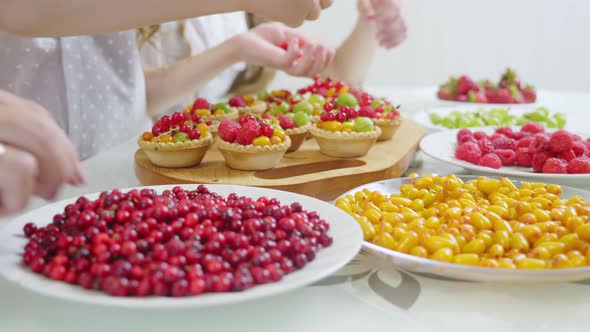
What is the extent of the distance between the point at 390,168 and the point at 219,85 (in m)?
1.54

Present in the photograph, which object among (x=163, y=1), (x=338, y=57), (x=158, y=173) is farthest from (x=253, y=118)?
(x=338, y=57)

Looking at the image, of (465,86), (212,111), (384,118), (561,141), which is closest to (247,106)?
(212,111)

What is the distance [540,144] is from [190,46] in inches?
64.3

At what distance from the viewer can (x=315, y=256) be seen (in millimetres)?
802

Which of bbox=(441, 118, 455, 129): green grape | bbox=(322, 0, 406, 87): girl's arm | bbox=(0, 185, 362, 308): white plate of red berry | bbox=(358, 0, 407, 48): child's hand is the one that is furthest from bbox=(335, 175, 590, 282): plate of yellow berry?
bbox=(322, 0, 406, 87): girl's arm

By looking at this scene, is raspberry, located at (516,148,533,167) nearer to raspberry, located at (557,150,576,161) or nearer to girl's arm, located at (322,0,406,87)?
raspberry, located at (557,150,576,161)

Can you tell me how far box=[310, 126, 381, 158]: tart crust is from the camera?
1431 millimetres

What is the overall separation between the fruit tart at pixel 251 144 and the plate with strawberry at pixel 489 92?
1.21m

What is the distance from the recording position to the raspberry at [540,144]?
1332 mm

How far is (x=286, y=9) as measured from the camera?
114cm

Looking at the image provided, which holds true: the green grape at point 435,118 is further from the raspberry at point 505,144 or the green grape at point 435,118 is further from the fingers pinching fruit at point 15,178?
the fingers pinching fruit at point 15,178

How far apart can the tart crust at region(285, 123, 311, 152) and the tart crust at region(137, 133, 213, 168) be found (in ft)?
0.67

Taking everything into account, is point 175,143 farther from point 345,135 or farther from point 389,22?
point 389,22

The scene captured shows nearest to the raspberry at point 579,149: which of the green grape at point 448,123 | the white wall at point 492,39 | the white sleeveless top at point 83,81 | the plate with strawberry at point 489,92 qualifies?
the green grape at point 448,123
